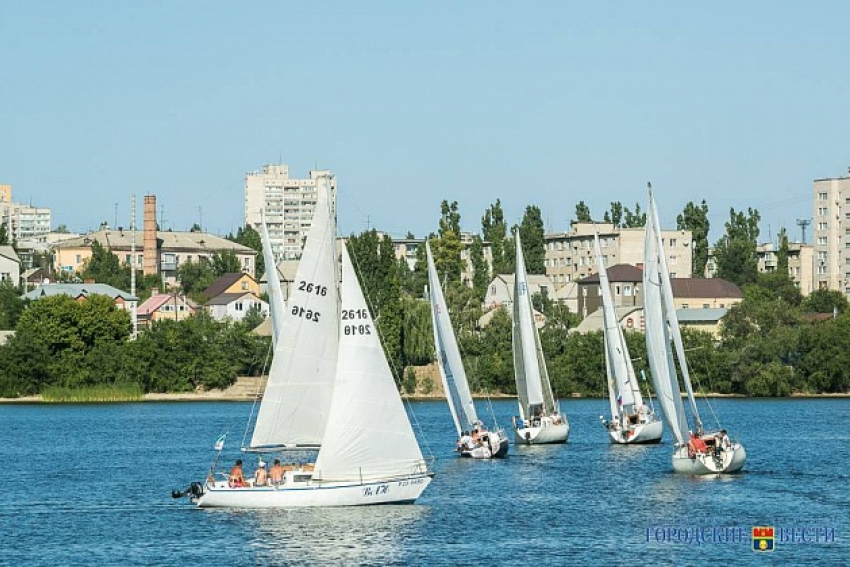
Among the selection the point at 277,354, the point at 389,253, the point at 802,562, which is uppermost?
the point at 389,253

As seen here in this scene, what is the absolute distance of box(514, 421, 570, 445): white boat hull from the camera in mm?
90062

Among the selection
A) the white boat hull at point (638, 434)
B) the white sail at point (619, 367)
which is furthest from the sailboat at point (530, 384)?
the white sail at point (619, 367)

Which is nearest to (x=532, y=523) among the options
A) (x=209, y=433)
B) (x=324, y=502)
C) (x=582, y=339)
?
(x=324, y=502)

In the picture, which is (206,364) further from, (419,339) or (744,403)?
(744,403)

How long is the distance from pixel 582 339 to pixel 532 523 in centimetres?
9388

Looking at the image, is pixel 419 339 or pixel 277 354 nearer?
pixel 277 354

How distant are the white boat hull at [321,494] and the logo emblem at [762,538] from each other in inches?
431

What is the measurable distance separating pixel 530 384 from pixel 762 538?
3790 centimetres

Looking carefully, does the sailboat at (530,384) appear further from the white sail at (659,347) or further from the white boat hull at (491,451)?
the white sail at (659,347)

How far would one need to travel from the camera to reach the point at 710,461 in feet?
230

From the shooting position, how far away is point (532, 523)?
189ft

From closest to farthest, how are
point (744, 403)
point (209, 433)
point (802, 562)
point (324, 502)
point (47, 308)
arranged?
1. point (802, 562)
2. point (324, 502)
3. point (209, 433)
4. point (744, 403)
5. point (47, 308)

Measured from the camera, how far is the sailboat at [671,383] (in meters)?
69.9

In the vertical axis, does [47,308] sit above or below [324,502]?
above
